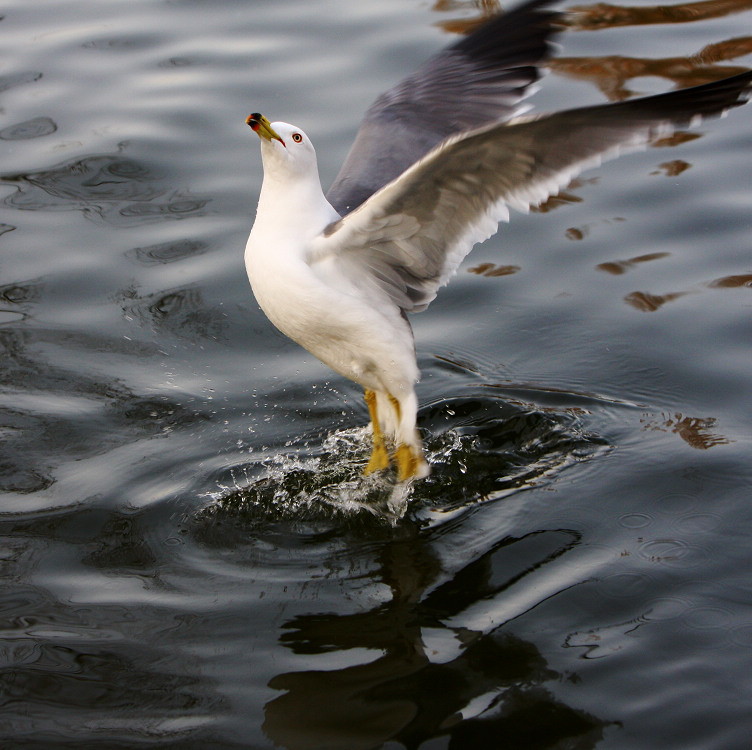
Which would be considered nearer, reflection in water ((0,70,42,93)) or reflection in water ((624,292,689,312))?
reflection in water ((624,292,689,312))

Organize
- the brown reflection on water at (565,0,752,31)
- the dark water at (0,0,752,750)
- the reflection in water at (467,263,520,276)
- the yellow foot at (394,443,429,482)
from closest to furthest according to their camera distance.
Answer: the dark water at (0,0,752,750)
the yellow foot at (394,443,429,482)
the reflection in water at (467,263,520,276)
the brown reflection on water at (565,0,752,31)

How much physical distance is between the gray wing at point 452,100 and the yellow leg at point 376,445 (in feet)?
2.83

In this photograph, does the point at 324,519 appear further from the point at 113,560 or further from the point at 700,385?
the point at 700,385

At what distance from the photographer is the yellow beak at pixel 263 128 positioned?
4.21m

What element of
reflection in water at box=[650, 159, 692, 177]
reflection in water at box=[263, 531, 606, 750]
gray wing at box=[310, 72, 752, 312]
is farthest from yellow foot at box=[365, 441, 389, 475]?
reflection in water at box=[650, 159, 692, 177]

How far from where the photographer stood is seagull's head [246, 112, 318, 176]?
427cm

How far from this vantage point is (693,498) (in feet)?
14.3

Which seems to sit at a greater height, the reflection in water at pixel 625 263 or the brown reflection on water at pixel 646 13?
the brown reflection on water at pixel 646 13

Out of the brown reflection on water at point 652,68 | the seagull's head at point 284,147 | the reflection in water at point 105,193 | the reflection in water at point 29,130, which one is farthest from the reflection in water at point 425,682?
the reflection in water at point 29,130

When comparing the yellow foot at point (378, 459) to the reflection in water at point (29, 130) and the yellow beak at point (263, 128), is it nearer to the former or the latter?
the yellow beak at point (263, 128)

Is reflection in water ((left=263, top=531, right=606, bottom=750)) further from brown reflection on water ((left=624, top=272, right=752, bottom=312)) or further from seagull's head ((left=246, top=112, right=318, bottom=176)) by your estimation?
brown reflection on water ((left=624, top=272, right=752, bottom=312))

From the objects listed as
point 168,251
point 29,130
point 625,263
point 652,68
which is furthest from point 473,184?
point 29,130

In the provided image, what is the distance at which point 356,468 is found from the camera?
4.85 metres

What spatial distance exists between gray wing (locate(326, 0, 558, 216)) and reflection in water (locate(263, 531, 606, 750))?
1.82 m
